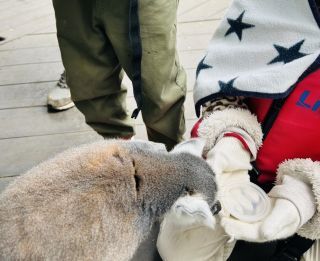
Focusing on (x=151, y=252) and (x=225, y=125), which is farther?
(x=151, y=252)

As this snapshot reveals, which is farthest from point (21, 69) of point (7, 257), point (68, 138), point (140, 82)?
point (7, 257)

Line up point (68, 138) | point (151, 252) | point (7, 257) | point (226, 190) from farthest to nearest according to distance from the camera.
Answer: point (68, 138)
point (151, 252)
point (226, 190)
point (7, 257)

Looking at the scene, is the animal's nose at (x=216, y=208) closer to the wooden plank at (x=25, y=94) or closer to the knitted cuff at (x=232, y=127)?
the knitted cuff at (x=232, y=127)

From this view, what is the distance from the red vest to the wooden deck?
86 centimetres

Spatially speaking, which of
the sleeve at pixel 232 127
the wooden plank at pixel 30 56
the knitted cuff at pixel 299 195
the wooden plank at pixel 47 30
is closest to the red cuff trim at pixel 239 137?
the sleeve at pixel 232 127

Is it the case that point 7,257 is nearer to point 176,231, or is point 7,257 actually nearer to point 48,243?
point 48,243

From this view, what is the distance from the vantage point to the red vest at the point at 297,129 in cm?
98

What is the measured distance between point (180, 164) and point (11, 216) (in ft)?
1.11

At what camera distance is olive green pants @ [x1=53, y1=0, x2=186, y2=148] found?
1.32 meters

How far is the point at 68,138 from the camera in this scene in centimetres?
191

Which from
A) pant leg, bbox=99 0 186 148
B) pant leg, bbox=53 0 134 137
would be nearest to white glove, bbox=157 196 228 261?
pant leg, bbox=99 0 186 148

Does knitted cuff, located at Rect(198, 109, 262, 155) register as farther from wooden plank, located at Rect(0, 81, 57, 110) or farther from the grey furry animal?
wooden plank, located at Rect(0, 81, 57, 110)

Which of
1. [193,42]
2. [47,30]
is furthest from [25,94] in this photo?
[193,42]

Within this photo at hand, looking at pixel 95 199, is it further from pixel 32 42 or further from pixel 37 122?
pixel 32 42
